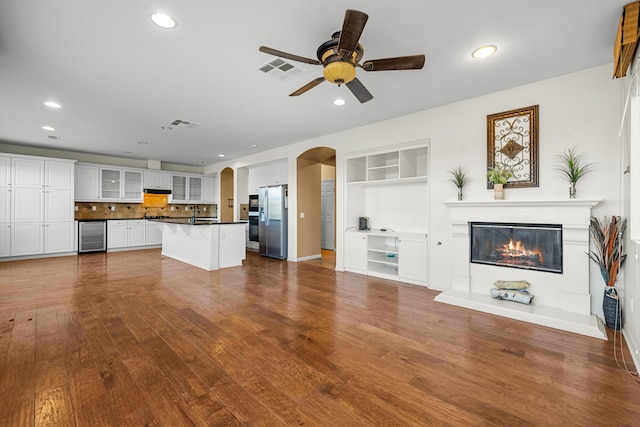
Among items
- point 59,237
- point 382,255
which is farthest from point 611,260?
point 59,237

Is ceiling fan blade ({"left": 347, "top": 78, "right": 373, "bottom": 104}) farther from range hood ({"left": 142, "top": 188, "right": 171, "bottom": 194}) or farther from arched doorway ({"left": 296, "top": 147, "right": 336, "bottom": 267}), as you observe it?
range hood ({"left": 142, "top": 188, "right": 171, "bottom": 194})

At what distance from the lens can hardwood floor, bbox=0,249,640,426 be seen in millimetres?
1701

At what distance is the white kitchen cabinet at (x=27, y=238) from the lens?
659cm

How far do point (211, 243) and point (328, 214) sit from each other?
13.1 feet

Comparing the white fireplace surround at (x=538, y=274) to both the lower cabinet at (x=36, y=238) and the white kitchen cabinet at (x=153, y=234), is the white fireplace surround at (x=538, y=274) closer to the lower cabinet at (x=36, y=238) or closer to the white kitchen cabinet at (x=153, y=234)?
the white kitchen cabinet at (x=153, y=234)

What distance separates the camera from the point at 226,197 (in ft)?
32.2

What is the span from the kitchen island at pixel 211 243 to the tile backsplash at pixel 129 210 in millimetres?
3342

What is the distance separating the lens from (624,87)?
2.81m

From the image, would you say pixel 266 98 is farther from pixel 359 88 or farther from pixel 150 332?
pixel 150 332

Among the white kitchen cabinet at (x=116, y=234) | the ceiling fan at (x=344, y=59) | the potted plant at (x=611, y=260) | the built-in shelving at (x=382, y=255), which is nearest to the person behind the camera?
the ceiling fan at (x=344, y=59)

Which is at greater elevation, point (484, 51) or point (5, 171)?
point (484, 51)

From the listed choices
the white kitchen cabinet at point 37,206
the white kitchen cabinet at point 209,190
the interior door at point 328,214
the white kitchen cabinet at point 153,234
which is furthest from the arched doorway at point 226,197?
the white kitchen cabinet at point 37,206

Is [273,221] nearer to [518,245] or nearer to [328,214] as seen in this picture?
[328,214]

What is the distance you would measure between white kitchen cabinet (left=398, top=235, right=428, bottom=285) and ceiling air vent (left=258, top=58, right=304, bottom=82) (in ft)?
9.84
